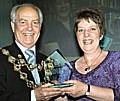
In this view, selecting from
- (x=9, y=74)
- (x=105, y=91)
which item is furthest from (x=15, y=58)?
(x=105, y=91)

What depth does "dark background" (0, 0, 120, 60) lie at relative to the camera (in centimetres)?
274

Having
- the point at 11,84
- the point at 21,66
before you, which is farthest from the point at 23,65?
the point at 11,84

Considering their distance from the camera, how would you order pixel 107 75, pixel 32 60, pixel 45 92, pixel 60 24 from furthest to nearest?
pixel 60 24, pixel 32 60, pixel 107 75, pixel 45 92

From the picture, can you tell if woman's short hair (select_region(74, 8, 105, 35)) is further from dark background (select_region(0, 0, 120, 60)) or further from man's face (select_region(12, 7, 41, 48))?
dark background (select_region(0, 0, 120, 60))

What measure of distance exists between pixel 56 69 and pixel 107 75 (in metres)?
0.26

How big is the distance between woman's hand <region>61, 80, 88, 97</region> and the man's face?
35 centimetres

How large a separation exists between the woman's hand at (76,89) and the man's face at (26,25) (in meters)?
0.35

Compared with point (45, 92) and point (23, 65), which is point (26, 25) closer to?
point (23, 65)

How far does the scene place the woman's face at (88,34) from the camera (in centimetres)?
173

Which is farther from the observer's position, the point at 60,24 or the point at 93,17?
the point at 60,24

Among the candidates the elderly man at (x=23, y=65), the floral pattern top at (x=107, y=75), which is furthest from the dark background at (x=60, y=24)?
the floral pattern top at (x=107, y=75)

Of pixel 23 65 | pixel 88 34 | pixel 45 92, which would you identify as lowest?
pixel 45 92

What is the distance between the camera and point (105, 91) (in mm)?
1662

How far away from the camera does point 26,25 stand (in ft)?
5.90
